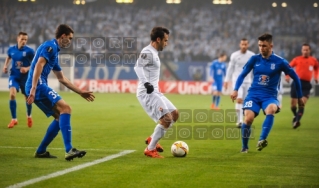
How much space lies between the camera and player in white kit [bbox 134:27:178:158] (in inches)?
389

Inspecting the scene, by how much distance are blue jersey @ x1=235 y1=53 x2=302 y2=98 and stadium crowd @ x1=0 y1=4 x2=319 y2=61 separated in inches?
1147

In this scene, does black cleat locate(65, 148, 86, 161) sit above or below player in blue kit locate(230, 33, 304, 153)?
below

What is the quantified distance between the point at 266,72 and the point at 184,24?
32972 millimetres

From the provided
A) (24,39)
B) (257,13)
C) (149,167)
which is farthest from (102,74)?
(149,167)

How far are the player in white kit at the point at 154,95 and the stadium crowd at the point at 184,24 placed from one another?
98.1 feet

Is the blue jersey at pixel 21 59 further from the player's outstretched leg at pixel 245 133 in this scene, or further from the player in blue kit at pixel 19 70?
the player's outstretched leg at pixel 245 133

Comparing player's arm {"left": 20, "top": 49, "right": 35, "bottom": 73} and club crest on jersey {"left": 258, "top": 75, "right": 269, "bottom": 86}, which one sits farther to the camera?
player's arm {"left": 20, "top": 49, "right": 35, "bottom": 73}

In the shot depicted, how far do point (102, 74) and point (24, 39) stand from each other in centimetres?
2142

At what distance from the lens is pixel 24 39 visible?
15797mm

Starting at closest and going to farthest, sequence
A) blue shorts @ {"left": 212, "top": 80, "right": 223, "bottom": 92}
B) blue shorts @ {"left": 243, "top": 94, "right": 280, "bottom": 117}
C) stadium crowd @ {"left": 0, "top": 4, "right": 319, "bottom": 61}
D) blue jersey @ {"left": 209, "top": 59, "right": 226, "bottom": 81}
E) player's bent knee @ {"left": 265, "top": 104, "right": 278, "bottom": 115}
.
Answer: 1. player's bent knee @ {"left": 265, "top": 104, "right": 278, "bottom": 115}
2. blue shorts @ {"left": 243, "top": 94, "right": 280, "bottom": 117}
3. blue shorts @ {"left": 212, "top": 80, "right": 223, "bottom": 92}
4. blue jersey @ {"left": 209, "top": 59, "right": 226, "bottom": 81}
5. stadium crowd @ {"left": 0, "top": 4, "right": 319, "bottom": 61}

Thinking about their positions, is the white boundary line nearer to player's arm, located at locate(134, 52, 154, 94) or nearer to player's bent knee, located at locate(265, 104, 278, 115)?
player's arm, located at locate(134, 52, 154, 94)

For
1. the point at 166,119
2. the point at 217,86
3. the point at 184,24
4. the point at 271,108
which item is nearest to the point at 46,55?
the point at 166,119

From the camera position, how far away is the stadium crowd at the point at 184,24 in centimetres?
4119

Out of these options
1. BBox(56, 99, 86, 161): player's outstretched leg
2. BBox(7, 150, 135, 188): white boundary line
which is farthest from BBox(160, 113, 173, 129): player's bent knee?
BBox(56, 99, 86, 161): player's outstretched leg
